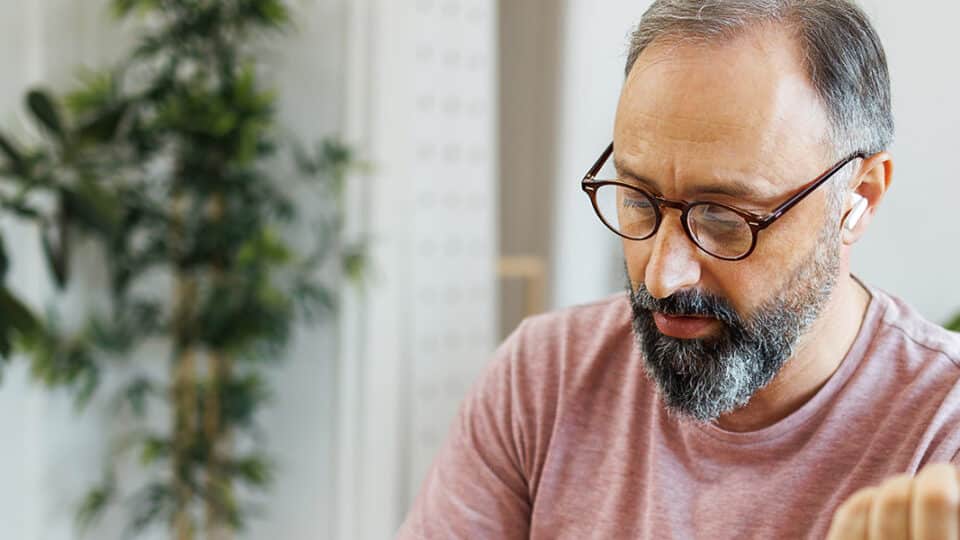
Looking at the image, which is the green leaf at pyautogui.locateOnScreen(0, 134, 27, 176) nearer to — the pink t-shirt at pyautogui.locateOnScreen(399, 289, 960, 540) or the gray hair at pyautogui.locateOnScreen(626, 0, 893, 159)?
the pink t-shirt at pyautogui.locateOnScreen(399, 289, 960, 540)

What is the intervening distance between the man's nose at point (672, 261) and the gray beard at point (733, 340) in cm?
2

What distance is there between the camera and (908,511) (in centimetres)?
78

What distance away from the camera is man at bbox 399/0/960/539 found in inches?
42.6

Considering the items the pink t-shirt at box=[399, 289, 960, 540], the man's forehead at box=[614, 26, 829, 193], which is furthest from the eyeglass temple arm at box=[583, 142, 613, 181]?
the pink t-shirt at box=[399, 289, 960, 540]

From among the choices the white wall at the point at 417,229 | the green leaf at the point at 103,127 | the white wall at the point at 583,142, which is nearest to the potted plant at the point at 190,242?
the green leaf at the point at 103,127

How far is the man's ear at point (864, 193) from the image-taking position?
3.81 ft

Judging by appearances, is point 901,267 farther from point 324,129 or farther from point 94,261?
point 94,261

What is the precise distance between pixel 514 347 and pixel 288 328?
146 centimetres

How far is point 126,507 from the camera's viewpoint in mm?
2938

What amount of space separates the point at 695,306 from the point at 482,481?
37cm

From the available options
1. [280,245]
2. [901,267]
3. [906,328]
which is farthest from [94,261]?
[906,328]

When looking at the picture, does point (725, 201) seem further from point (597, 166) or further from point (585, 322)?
point (585, 322)

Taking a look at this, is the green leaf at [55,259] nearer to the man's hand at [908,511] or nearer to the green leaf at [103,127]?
the green leaf at [103,127]

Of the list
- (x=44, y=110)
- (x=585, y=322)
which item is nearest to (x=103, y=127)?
(x=44, y=110)
